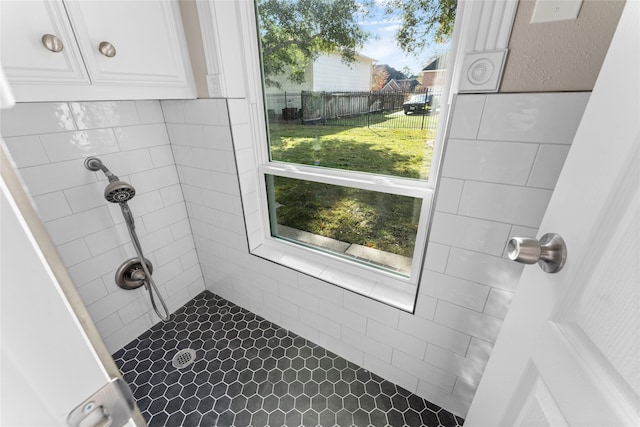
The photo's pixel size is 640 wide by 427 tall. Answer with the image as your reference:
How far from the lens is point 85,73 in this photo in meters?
0.95

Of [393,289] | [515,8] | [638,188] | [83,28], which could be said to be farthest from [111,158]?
[638,188]

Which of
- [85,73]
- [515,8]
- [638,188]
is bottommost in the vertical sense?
[638,188]

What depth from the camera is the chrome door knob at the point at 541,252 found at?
506 millimetres

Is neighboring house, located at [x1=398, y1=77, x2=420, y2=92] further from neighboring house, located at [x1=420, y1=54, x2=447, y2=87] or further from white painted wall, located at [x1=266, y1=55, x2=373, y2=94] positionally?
white painted wall, located at [x1=266, y1=55, x2=373, y2=94]

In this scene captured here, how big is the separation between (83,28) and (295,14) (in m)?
0.76

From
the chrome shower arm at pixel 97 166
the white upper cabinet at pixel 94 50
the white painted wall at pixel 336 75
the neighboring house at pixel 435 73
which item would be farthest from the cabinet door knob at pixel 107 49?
the neighboring house at pixel 435 73

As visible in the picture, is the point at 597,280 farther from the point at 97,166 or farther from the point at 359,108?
the point at 97,166

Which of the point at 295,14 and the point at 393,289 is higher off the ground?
the point at 295,14

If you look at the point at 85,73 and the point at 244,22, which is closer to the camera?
the point at 85,73

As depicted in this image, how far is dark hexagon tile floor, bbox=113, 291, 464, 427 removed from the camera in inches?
47.3

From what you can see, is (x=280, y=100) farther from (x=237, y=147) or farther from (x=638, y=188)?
(x=638, y=188)

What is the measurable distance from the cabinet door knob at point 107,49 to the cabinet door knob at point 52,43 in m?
0.11

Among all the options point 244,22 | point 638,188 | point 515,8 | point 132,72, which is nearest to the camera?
point 638,188

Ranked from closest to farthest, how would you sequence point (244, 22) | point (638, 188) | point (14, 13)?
1. point (638, 188)
2. point (14, 13)
3. point (244, 22)
